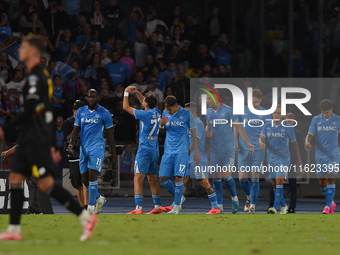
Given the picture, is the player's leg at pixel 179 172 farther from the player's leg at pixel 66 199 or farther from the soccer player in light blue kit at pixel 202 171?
the player's leg at pixel 66 199

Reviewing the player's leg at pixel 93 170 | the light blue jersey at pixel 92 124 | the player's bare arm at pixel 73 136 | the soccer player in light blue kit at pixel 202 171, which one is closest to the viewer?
the player's leg at pixel 93 170

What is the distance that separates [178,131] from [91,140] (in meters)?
1.89

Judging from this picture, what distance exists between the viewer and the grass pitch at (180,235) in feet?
29.0

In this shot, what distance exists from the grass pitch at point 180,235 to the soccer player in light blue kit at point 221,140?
1.94 m

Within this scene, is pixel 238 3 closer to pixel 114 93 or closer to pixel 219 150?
pixel 114 93

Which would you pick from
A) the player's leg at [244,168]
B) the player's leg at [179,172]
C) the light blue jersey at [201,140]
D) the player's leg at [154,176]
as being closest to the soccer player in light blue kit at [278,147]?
the player's leg at [244,168]

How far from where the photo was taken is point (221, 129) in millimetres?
16469

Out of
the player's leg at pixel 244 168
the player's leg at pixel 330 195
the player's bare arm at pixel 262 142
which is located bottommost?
the player's leg at pixel 330 195

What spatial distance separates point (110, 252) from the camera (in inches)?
333

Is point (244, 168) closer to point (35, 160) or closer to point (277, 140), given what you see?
point (277, 140)

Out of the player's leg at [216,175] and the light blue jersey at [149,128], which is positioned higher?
the light blue jersey at [149,128]

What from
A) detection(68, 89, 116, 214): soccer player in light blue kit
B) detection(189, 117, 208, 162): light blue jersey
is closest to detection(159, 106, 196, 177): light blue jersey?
detection(189, 117, 208, 162): light blue jersey

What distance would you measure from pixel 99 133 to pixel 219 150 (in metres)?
3.06

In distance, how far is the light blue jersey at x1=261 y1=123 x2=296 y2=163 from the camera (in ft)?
55.2
